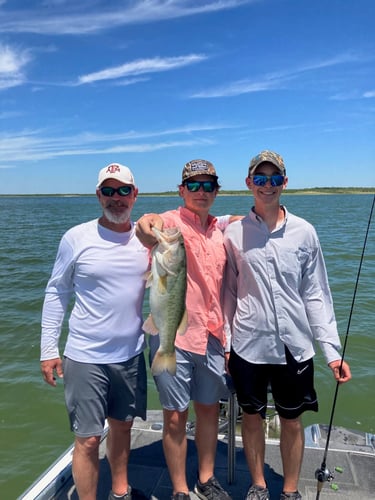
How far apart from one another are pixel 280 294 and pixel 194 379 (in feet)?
3.25

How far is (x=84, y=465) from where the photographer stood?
322cm

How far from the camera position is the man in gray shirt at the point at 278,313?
3.26 m

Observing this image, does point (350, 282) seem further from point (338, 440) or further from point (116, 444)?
point (116, 444)

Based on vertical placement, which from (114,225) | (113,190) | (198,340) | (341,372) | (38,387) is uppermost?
(113,190)

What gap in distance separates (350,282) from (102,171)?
42.1 feet

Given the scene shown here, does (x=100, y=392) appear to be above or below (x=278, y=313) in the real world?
below

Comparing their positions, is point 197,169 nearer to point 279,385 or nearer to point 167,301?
point 167,301

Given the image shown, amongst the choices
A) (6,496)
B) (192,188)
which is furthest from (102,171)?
(6,496)

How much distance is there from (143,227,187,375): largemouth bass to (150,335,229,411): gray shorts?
0.11 metres

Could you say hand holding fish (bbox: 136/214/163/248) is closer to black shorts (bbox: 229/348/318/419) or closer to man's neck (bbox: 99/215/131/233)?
man's neck (bbox: 99/215/131/233)

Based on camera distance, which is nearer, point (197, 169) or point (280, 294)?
point (280, 294)

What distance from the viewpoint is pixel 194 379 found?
3449mm

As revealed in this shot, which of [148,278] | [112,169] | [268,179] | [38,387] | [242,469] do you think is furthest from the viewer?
[38,387]

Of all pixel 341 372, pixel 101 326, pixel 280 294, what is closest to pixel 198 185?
pixel 280 294
